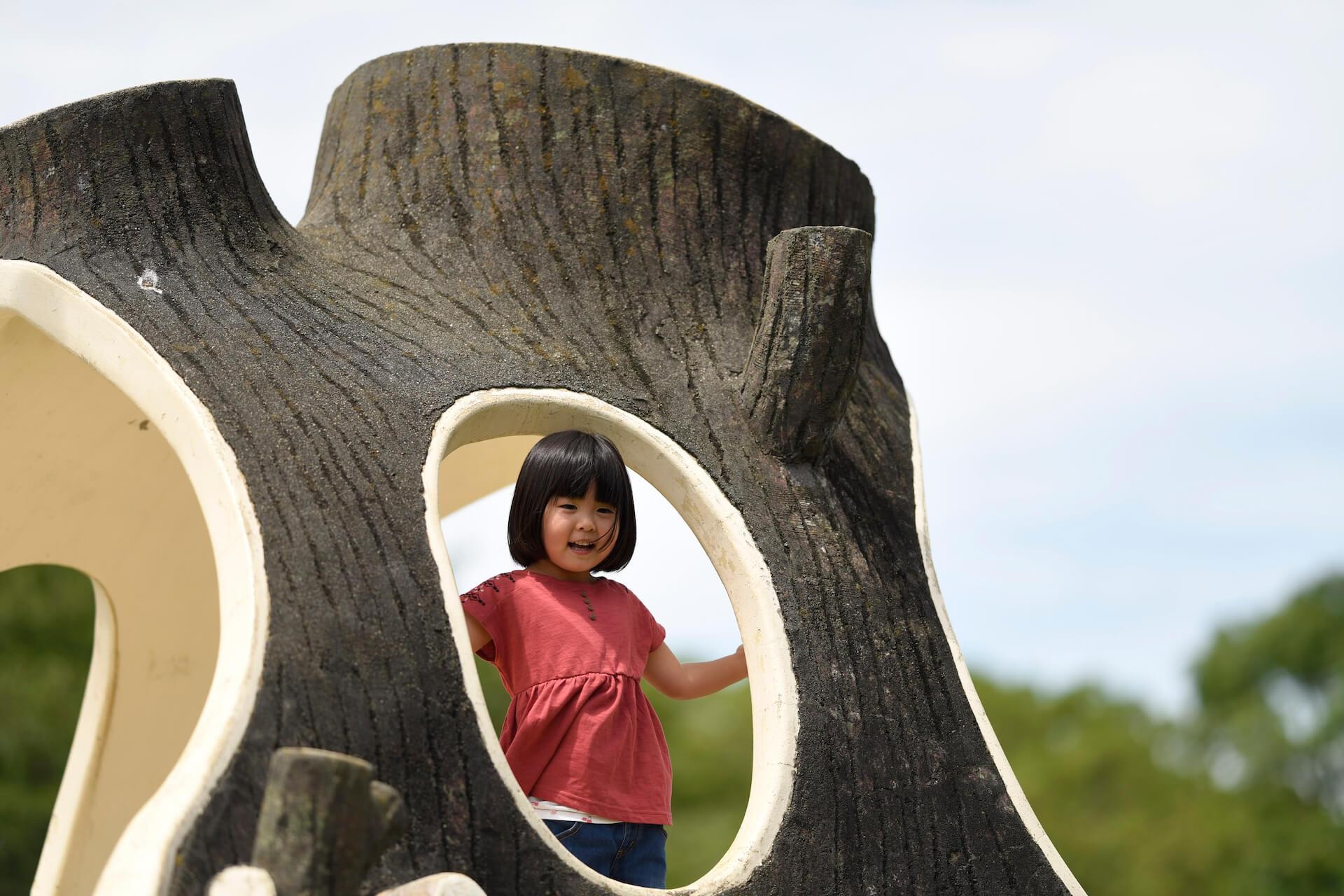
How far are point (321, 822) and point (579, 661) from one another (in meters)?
1.14

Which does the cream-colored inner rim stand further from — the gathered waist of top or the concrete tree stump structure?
the gathered waist of top

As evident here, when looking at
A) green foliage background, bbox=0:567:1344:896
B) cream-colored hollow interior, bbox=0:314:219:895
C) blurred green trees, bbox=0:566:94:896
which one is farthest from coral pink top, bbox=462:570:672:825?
green foliage background, bbox=0:567:1344:896

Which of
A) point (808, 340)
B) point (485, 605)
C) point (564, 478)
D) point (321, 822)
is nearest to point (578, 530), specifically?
point (564, 478)

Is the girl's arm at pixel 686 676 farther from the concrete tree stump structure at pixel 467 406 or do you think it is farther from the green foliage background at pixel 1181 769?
the green foliage background at pixel 1181 769

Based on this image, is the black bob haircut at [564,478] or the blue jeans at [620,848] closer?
the blue jeans at [620,848]

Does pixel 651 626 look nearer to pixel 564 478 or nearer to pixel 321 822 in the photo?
pixel 564 478

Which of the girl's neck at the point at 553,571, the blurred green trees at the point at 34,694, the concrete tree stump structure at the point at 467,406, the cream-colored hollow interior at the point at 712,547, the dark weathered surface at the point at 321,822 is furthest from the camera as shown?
the blurred green trees at the point at 34,694

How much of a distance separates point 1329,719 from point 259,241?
75.9 ft

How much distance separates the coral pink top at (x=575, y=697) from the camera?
10.7 ft

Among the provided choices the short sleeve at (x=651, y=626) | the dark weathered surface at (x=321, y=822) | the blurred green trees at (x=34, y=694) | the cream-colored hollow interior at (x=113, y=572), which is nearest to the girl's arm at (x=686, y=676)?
the short sleeve at (x=651, y=626)

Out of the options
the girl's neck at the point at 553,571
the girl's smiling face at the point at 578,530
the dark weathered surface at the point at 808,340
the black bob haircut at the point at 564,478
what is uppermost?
the dark weathered surface at the point at 808,340

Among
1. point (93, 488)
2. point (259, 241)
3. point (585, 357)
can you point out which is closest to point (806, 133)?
point (585, 357)

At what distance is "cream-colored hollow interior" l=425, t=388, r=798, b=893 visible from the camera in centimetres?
304

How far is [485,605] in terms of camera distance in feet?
11.2
